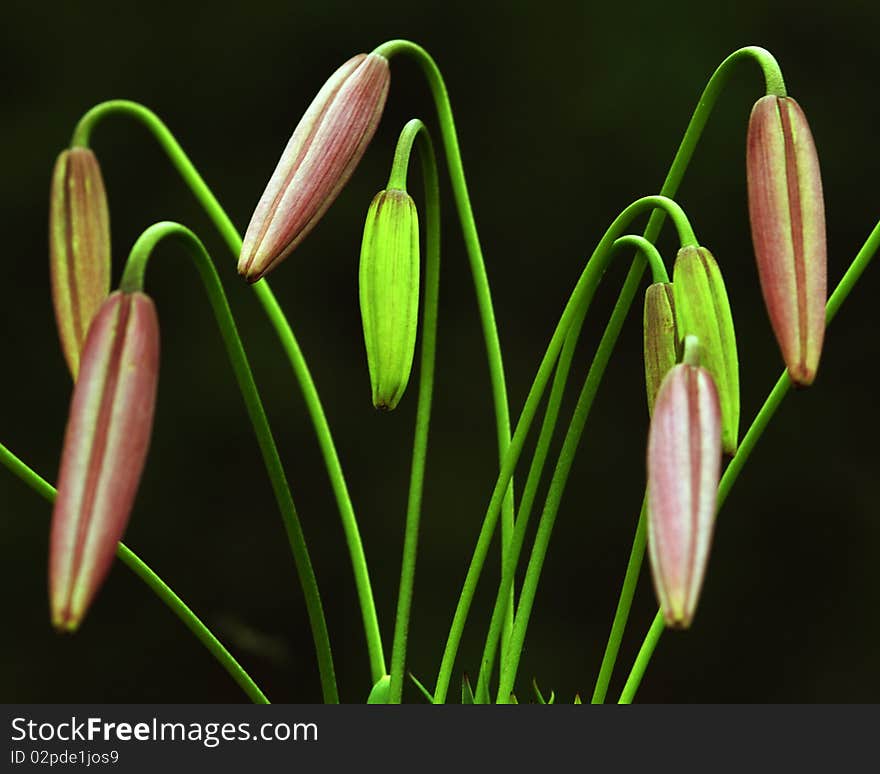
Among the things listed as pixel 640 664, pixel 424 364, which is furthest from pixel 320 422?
pixel 640 664

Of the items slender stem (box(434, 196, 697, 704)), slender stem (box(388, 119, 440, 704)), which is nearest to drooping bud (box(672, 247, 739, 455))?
slender stem (box(434, 196, 697, 704))

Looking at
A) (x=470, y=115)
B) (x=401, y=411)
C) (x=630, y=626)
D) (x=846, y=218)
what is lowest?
(x=630, y=626)

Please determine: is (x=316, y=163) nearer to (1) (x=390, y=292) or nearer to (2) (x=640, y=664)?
(1) (x=390, y=292)

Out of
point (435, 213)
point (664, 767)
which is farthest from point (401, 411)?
point (664, 767)

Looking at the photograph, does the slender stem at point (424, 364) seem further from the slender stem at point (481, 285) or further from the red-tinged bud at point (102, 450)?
the red-tinged bud at point (102, 450)

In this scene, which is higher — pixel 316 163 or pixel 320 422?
pixel 316 163

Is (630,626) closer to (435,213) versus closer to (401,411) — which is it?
(401,411)

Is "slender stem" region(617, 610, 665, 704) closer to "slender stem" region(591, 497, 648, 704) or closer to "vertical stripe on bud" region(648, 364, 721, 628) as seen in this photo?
"slender stem" region(591, 497, 648, 704)
